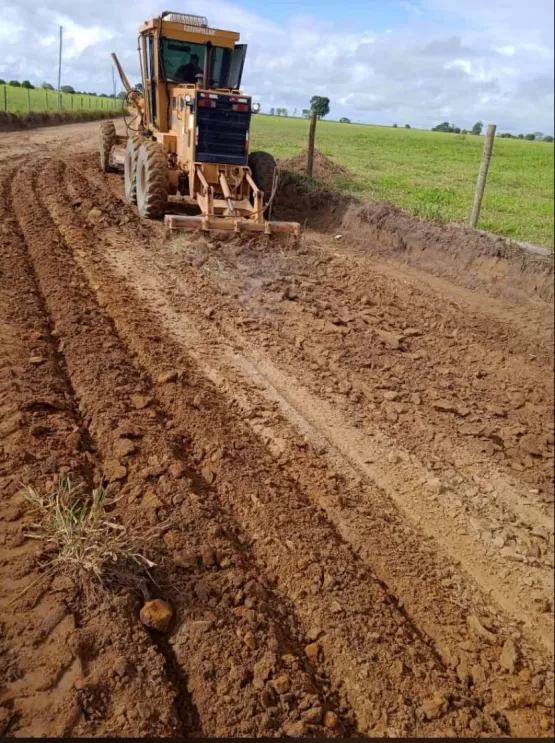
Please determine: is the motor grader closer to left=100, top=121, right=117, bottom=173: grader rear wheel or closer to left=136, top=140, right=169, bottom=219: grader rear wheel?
left=136, top=140, right=169, bottom=219: grader rear wheel

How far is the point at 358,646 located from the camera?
98.1 inches

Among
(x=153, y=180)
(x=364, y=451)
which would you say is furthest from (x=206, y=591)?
(x=153, y=180)

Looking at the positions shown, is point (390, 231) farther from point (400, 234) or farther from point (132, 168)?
point (132, 168)

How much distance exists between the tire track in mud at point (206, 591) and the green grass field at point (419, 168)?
227 cm

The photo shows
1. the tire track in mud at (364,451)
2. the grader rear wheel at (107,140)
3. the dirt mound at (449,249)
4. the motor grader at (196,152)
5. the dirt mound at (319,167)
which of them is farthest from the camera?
the dirt mound at (319,167)

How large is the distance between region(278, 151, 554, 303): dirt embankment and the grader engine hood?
2.29 m

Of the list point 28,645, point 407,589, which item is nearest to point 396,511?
point 407,589

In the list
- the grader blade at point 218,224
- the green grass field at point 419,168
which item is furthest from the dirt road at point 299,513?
the grader blade at point 218,224

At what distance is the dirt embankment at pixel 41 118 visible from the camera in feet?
68.9

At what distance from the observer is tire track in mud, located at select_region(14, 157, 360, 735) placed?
88.3 inches

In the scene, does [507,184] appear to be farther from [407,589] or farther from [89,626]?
[89,626]

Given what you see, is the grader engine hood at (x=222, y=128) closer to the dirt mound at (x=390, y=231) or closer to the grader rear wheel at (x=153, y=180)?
the grader rear wheel at (x=153, y=180)

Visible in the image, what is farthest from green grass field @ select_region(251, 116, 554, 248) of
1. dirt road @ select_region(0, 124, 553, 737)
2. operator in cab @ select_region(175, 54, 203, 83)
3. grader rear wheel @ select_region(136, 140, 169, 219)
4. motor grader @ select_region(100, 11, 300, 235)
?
dirt road @ select_region(0, 124, 553, 737)

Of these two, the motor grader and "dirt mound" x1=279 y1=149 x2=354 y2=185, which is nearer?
the motor grader
